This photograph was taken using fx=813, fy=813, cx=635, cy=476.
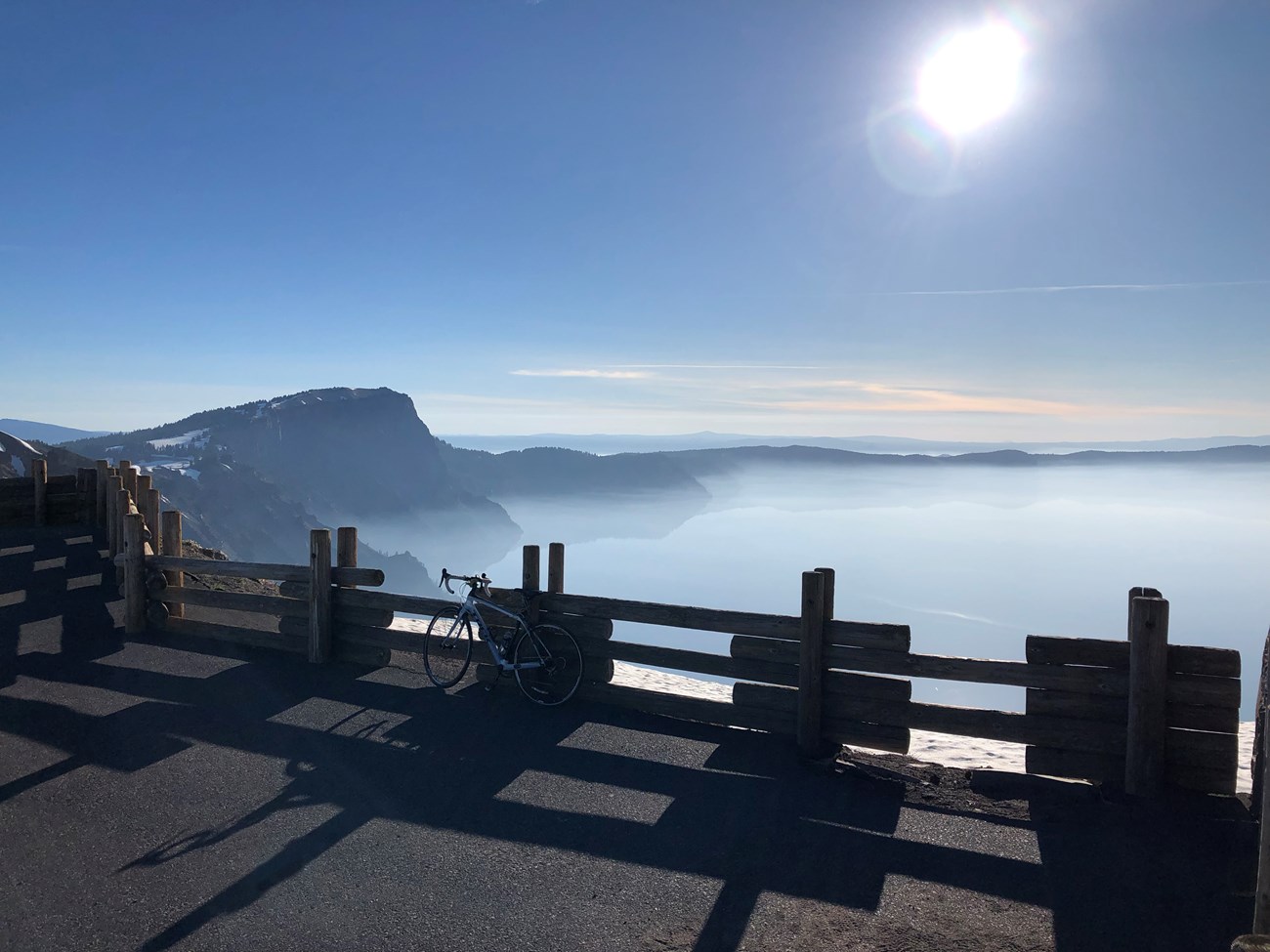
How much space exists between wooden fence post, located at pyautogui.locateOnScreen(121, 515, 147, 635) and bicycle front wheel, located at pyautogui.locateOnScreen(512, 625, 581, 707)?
639cm

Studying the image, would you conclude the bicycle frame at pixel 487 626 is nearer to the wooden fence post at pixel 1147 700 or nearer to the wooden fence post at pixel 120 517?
the wooden fence post at pixel 1147 700

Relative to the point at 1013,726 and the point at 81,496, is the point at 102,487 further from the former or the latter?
the point at 1013,726

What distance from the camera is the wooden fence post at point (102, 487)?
18.0 meters

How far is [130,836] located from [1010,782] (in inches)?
276

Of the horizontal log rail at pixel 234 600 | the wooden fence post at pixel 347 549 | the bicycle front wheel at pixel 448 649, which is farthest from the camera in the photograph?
the horizontal log rail at pixel 234 600

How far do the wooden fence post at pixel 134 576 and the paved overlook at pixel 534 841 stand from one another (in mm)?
2880

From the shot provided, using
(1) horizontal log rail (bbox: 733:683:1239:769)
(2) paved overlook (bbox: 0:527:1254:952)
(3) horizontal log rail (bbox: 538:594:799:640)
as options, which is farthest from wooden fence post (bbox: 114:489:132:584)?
(1) horizontal log rail (bbox: 733:683:1239:769)

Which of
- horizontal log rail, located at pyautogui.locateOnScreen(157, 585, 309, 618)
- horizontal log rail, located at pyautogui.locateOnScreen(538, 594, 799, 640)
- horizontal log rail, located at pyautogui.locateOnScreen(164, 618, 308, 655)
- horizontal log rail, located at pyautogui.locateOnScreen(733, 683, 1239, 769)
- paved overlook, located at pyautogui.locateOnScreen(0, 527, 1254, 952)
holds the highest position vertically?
horizontal log rail, located at pyautogui.locateOnScreen(538, 594, 799, 640)

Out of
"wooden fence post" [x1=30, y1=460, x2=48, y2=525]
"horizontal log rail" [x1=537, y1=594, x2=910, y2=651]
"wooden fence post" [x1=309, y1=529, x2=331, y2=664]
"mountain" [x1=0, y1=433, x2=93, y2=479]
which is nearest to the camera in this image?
"horizontal log rail" [x1=537, y1=594, x2=910, y2=651]

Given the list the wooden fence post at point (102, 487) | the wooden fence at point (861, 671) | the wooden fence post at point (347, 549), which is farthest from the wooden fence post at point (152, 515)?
the wooden fence post at point (347, 549)

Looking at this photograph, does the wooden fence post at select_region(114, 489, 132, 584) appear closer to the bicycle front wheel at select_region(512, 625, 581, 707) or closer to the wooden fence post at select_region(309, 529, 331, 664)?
the wooden fence post at select_region(309, 529, 331, 664)

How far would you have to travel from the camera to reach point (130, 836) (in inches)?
230

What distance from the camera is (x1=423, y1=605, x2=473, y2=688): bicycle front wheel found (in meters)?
9.59

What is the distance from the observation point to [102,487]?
18281mm
